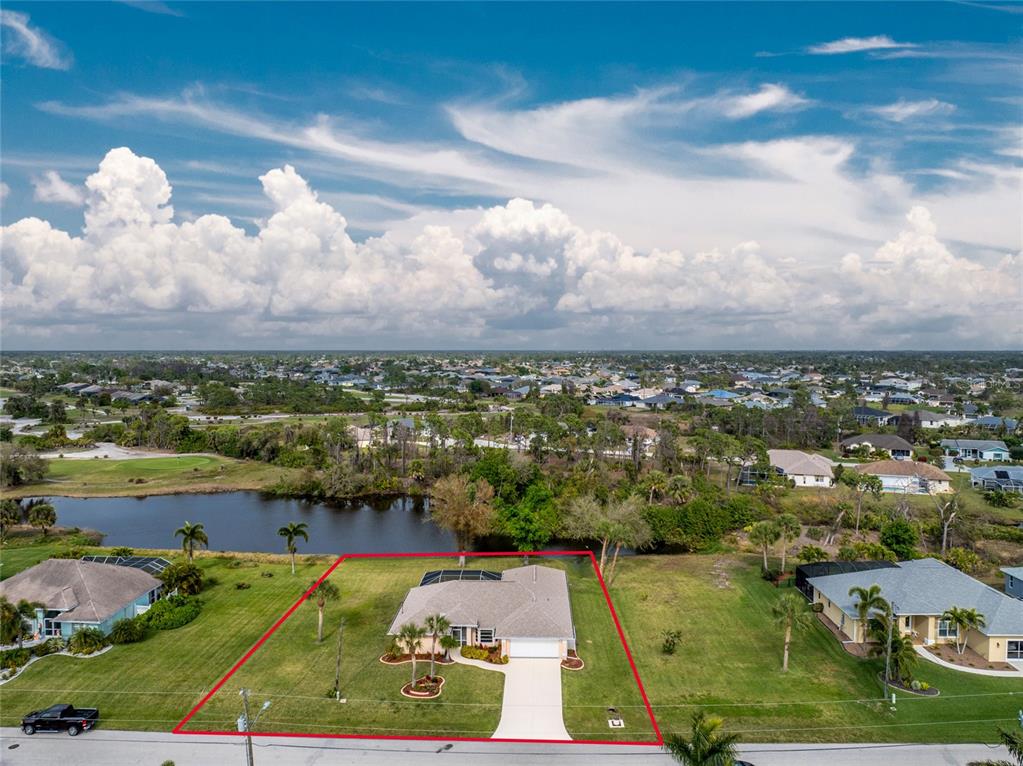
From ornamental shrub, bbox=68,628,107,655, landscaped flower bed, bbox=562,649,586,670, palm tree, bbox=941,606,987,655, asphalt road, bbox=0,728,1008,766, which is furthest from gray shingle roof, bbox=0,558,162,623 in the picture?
palm tree, bbox=941,606,987,655

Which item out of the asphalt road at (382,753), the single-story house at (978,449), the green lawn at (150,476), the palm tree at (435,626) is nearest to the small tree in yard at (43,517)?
the green lawn at (150,476)

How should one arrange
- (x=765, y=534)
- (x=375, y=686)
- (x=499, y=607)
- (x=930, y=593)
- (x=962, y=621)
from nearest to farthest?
(x=375, y=686) → (x=962, y=621) → (x=499, y=607) → (x=930, y=593) → (x=765, y=534)

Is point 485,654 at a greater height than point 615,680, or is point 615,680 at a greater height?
point 485,654

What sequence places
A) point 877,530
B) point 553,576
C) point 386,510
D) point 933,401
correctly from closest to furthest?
point 553,576 < point 877,530 < point 386,510 < point 933,401

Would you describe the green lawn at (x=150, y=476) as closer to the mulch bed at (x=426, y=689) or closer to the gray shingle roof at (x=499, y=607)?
the gray shingle roof at (x=499, y=607)

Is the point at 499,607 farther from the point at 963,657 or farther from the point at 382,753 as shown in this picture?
the point at 963,657

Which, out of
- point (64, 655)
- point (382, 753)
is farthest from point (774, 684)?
point (64, 655)

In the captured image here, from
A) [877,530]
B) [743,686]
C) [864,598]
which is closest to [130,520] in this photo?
[743,686]

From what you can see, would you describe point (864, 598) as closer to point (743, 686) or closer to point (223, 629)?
point (743, 686)
